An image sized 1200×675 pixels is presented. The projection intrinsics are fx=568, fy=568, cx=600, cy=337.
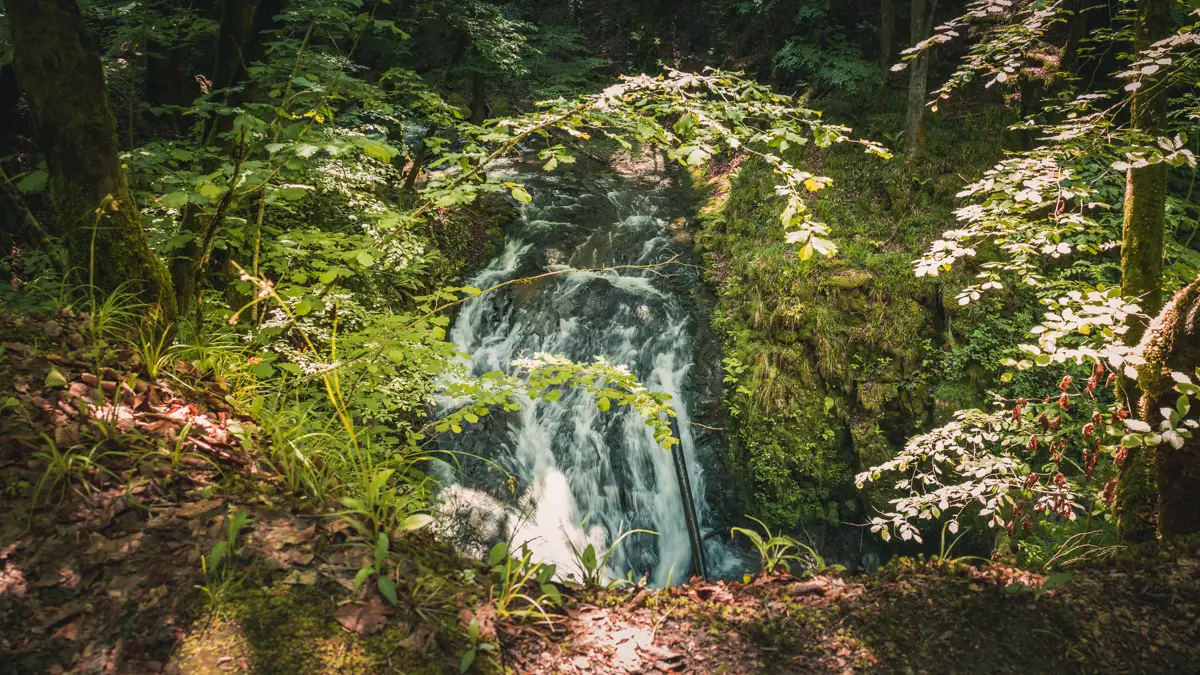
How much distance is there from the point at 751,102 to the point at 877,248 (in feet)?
22.9

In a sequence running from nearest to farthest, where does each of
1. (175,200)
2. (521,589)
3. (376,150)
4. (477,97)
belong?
(521,589)
(175,200)
(376,150)
(477,97)

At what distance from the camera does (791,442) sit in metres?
7.36

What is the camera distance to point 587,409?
778 centimetres

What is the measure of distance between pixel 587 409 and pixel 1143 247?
589cm

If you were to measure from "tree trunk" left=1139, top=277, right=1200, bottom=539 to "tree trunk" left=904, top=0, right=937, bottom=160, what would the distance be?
744 centimetres

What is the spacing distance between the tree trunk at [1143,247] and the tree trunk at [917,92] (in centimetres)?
655

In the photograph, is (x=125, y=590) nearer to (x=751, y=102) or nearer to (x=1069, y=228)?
(x=751, y=102)

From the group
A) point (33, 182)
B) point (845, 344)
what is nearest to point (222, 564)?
point (33, 182)

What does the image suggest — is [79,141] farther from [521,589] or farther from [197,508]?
[521,589]

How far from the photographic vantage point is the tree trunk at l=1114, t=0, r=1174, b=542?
262 centimetres

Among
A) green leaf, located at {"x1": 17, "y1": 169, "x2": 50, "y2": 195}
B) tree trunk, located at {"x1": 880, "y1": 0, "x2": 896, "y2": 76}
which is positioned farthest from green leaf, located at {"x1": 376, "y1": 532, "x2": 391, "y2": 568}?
tree trunk, located at {"x1": 880, "y1": 0, "x2": 896, "y2": 76}

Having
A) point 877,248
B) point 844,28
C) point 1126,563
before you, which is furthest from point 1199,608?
point 844,28

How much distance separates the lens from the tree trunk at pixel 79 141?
2.35 metres

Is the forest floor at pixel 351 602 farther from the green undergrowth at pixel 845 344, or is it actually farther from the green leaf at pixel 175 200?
the green undergrowth at pixel 845 344
